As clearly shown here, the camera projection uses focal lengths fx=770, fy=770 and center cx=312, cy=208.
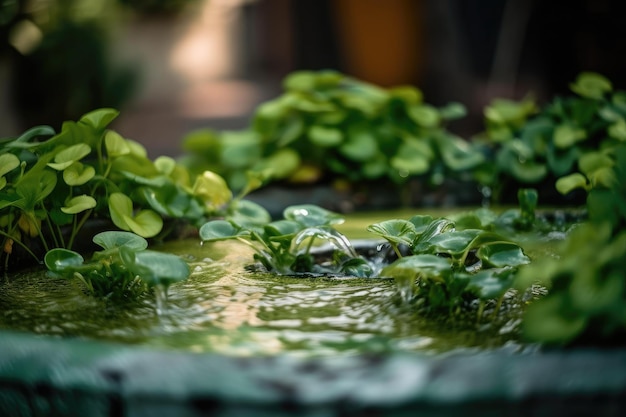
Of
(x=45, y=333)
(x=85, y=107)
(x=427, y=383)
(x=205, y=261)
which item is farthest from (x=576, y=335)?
(x=85, y=107)

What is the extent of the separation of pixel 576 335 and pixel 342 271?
702 mm

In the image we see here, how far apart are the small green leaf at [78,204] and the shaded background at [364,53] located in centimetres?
331

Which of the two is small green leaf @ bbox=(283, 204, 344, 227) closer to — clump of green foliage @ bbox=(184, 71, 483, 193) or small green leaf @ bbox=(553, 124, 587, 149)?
clump of green foliage @ bbox=(184, 71, 483, 193)

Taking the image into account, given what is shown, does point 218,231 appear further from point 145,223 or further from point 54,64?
point 54,64

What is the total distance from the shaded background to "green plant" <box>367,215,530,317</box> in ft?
10.2

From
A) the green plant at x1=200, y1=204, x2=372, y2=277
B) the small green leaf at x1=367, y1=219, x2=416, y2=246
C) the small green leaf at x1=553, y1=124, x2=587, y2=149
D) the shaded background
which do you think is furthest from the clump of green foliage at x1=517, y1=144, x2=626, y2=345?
the shaded background

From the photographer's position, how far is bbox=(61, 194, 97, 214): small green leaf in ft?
4.45

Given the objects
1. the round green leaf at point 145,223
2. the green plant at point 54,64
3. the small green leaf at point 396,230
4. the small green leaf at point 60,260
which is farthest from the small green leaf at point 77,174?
the green plant at point 54,64

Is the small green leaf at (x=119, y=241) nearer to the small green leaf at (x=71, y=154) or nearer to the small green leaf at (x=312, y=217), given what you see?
the small green leaf at (x=71, y=154)

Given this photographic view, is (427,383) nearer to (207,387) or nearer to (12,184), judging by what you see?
(207,387)

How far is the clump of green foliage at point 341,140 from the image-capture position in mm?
2566

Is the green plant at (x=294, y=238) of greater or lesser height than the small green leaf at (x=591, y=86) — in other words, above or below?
below

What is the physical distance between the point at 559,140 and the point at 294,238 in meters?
1.29

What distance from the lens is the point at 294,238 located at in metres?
1.42
